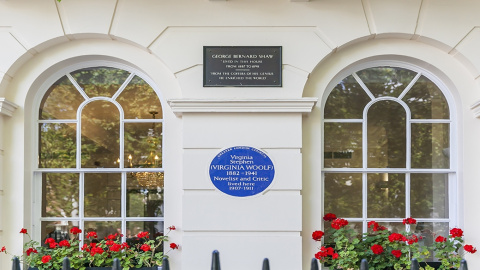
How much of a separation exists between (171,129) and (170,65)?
74 cm

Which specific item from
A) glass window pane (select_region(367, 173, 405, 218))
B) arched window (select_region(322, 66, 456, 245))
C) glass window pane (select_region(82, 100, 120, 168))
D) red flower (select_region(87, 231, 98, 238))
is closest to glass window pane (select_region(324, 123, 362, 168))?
arched window (select_region(322, 66, 456, 245))

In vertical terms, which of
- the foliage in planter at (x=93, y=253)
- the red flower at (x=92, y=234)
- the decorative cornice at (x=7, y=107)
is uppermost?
the decorative cornice at (x=7, y=107)

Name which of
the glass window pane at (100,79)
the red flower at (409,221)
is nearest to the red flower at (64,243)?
the glass window pane at (100,79)

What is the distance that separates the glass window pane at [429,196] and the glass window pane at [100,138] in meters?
3.51

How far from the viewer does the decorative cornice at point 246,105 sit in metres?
5.55

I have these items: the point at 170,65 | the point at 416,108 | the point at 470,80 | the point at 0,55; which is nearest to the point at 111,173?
the point at 170,65

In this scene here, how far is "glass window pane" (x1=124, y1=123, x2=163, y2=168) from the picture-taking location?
19.6 ft

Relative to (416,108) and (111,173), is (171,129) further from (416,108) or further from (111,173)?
(416,108)

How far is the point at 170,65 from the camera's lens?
571 cm

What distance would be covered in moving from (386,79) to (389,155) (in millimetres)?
903

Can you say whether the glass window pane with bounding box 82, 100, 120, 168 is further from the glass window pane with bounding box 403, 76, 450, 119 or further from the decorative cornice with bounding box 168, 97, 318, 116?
the glass window pane with bounding box 403, 76, 450, 119

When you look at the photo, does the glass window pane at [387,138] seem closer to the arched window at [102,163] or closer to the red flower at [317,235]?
the red flower at [317,235]

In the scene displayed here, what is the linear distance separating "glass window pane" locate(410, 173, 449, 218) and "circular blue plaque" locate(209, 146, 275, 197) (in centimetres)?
172

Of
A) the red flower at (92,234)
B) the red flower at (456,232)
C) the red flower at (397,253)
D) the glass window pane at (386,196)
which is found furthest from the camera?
the glass window pane at (386,196)
